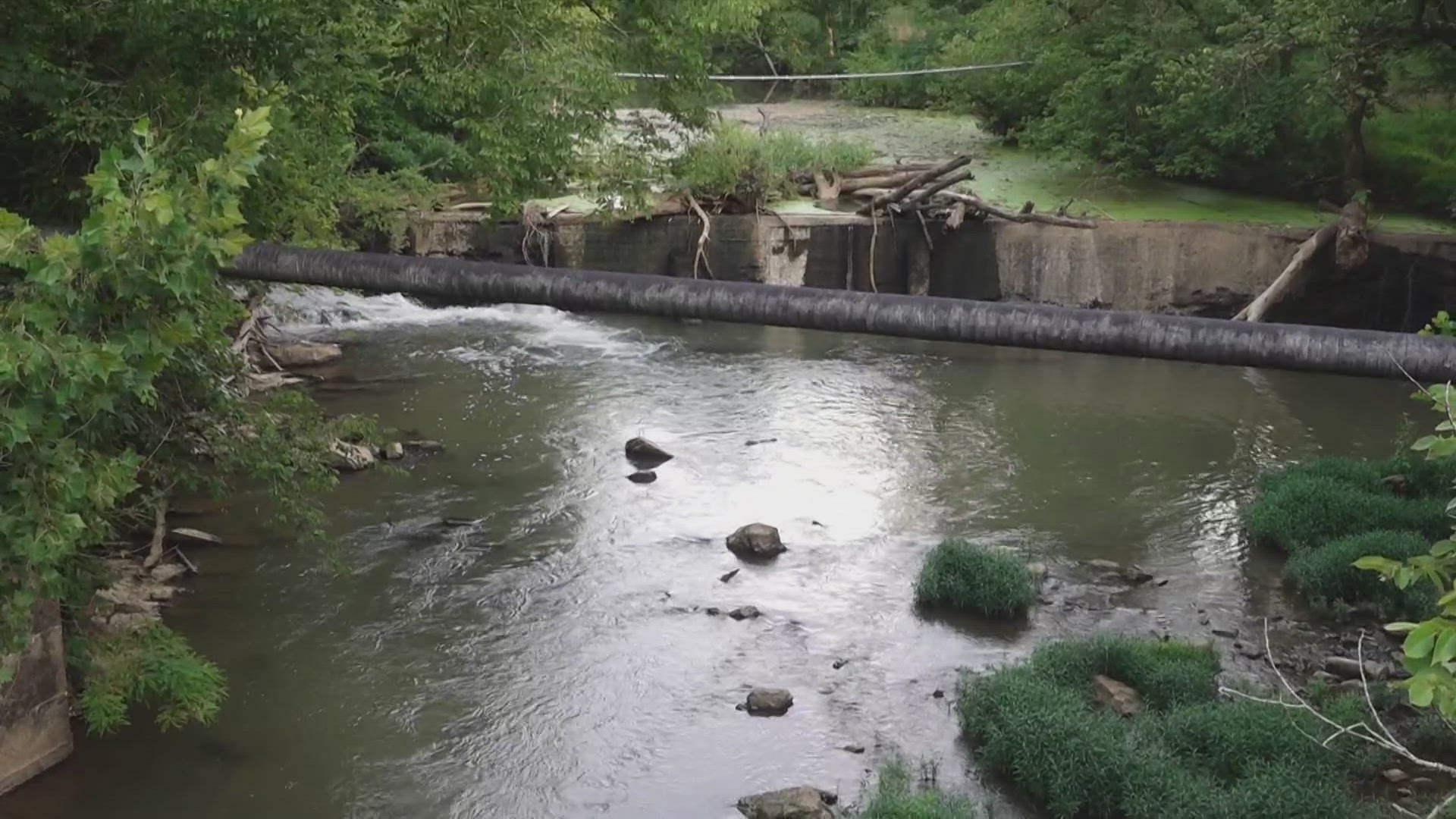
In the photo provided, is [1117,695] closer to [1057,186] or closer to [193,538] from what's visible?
[193,538]

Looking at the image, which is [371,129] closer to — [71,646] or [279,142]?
[279,142]

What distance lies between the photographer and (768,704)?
8641 mm

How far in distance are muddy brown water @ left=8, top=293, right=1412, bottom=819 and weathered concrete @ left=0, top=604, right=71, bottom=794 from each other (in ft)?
0.47

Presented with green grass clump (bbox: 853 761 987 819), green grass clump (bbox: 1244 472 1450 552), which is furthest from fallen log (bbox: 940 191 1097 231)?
green grass clump (bbox: 853 761 987 819)

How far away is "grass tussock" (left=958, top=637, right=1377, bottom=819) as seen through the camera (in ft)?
23.6

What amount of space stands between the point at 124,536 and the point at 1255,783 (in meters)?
8.35

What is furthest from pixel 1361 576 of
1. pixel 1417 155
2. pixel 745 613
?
pixel 1417 155

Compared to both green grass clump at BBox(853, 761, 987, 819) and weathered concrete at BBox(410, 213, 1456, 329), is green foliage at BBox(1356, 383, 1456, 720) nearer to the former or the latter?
green grass clump at BBox(853, 761, 987, 819)

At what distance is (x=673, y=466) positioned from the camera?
42.9 feet

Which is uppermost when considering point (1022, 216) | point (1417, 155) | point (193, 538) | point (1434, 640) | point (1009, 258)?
point (1417, 155)

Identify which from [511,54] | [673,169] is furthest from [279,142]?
[673,169]

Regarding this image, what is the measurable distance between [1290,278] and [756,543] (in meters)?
8.16

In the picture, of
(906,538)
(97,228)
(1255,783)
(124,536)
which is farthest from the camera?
(906,538)

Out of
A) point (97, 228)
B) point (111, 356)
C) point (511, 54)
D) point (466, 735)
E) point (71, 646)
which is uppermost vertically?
point (511, 54)
